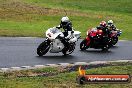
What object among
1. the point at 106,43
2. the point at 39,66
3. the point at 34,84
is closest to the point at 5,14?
the point at 106,43

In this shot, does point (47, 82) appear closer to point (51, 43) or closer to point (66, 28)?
point (51, 43)

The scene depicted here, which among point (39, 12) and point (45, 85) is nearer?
point (45, 85)

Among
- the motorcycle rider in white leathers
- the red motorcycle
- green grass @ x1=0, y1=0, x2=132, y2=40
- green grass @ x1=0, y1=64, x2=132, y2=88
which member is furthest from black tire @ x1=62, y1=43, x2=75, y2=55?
green grass @ x1=0, y1=0, x2=132, y2=40

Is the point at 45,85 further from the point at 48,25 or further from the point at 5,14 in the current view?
the point at 5,14

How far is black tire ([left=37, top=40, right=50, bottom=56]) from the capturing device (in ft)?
64.1

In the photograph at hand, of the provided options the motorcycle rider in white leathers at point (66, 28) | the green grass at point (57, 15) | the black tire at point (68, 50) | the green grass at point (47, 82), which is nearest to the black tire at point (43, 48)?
the motorcycle rider in white leathers at point (66, 28)

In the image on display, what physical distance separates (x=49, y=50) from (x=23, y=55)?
1.11 meters

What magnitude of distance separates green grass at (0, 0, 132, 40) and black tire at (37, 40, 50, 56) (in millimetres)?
7961

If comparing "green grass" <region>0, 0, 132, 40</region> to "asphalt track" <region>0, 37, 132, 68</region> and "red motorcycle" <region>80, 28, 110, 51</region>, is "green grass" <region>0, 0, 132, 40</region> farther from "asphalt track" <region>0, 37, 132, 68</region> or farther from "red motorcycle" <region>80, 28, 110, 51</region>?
"red motorcycle" <region>80, 28, 110, 51</region>

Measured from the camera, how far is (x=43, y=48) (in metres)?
19.6

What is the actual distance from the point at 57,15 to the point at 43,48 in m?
25.3

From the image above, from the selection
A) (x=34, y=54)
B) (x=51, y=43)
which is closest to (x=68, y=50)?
(x=51, y=43)

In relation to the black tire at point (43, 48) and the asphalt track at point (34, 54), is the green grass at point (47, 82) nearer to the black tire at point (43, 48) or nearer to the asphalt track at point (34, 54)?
the asphalt track at point (34, 54)

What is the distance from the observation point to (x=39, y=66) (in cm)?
1686
